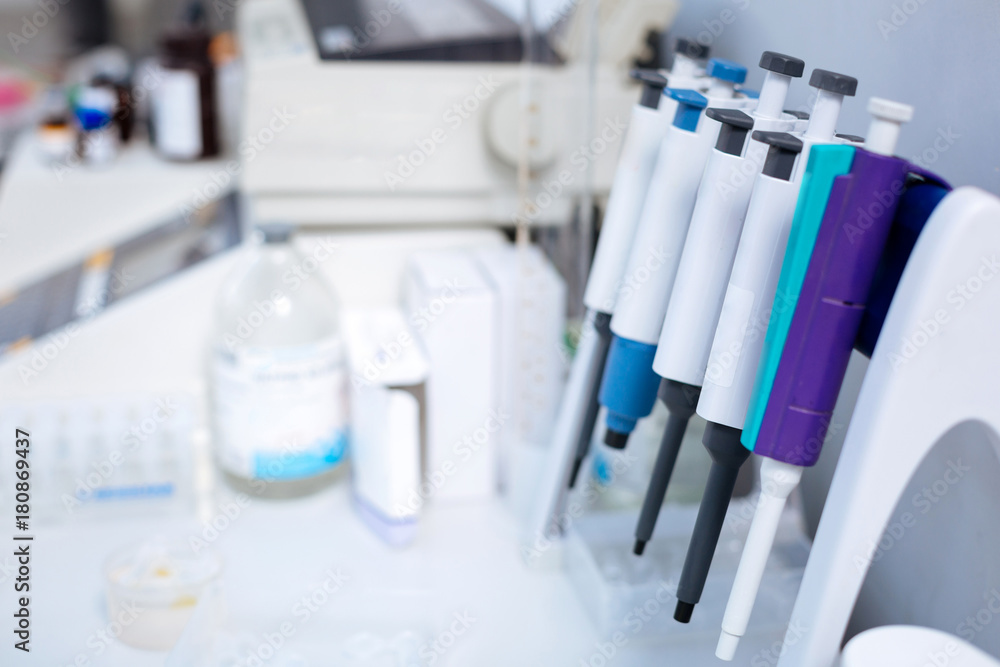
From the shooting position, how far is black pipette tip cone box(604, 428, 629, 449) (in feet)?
1.78

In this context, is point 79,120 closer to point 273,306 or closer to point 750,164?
point 273,306

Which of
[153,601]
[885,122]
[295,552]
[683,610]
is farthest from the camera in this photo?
[295,552]

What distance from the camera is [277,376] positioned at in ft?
2.27

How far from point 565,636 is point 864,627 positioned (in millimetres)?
207

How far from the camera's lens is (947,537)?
48 centimetres

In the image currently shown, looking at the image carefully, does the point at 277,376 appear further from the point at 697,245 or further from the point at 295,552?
the point at 697,245

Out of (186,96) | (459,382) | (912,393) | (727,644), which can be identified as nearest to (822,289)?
(912,393)

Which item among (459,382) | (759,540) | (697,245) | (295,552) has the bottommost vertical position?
(295,552)

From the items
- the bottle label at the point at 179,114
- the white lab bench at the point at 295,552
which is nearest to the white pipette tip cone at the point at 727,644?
the white lab bench at the point at 295,552

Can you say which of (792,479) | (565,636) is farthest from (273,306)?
Answer: (792,479)

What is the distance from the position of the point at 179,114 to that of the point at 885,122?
3.23ft

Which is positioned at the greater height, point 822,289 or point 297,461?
point 822,289

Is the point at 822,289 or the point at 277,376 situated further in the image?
the point at 277,376

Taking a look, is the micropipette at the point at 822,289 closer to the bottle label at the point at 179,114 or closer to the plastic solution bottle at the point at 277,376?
the plastic solution bottle at the point at 277,376
